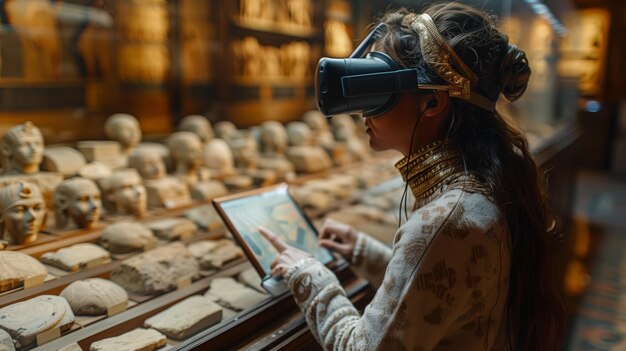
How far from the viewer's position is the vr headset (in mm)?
1270

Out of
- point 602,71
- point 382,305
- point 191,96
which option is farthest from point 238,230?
point 602,71

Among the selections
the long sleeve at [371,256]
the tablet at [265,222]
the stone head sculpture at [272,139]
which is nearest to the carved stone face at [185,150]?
the stone head sculpture at [272,139]

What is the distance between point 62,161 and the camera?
2629mm

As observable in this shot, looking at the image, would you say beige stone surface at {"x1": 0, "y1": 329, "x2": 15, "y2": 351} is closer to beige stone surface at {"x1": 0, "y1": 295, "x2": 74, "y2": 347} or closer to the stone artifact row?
beige stone surface at {"x1": 0, "y1": 295, "x2": 74, "y2": 347}

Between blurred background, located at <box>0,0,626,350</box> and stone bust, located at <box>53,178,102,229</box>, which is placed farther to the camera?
blurred background, located at <box>0,0,626,350</box>

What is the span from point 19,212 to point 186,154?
1326mm

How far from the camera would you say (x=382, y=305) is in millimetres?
1178

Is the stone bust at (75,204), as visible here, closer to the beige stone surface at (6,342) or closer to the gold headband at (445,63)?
the beige stone surface at (6,342)

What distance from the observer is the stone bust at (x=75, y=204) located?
2309 millimetres

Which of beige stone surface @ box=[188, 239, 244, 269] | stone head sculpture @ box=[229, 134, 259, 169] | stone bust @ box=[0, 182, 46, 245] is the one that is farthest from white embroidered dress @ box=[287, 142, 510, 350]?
stone head sculpture @ box=[229, 134, 259, 169]

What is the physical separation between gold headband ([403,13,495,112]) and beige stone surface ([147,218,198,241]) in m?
1.61

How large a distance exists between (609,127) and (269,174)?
7.86 metres

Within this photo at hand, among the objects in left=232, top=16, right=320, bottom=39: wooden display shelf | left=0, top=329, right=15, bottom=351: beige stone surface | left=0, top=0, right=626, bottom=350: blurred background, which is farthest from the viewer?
left=232, top=16, right=320, bottom=39: wooden display shelf

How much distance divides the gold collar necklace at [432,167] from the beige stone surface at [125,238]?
135cm
